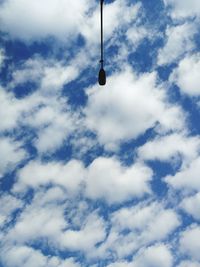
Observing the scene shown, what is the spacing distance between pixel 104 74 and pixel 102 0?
16.4 feet

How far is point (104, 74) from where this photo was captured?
17.4 meters

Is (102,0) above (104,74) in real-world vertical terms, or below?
above

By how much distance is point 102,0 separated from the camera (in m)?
17.4
